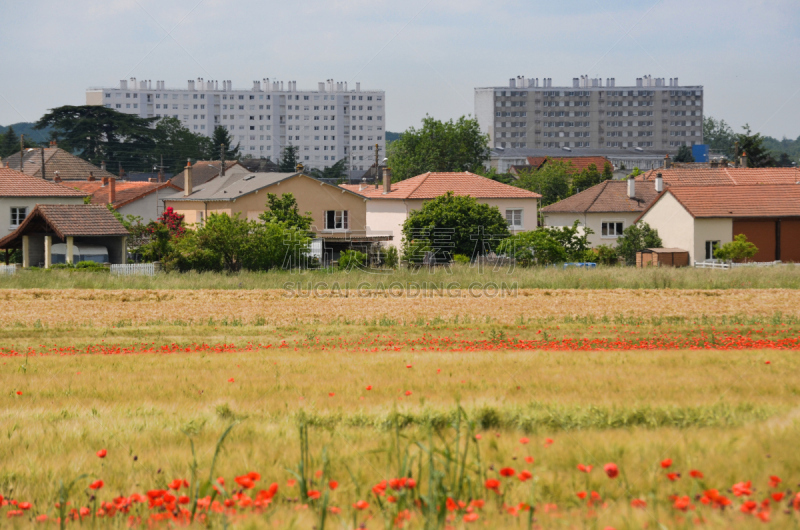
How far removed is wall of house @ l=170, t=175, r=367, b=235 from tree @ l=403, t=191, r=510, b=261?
11.9 m

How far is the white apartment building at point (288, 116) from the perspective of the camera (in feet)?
590

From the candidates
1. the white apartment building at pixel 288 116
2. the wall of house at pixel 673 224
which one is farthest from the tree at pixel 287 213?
the white apartment building at pixel 288 116

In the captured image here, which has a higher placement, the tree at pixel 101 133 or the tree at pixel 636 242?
the tree at pixel 101 133

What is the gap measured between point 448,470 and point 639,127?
205 meters

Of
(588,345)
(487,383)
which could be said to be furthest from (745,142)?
(487,383)

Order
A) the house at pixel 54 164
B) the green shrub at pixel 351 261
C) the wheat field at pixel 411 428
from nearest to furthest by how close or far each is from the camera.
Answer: the wheat field at pixel 411 428, the green shrub at pixel 351 261, the house at pixel 54 164

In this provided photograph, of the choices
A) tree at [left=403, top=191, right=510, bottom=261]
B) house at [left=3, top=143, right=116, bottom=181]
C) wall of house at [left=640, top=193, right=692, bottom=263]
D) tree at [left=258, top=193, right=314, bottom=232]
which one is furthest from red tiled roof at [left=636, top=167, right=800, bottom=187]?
house at [left=3, top=143, right=116, bottom=181]

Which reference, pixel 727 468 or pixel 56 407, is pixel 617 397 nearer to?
pixel 727 468

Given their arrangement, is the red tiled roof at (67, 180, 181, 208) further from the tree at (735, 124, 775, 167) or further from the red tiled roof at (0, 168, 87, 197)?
the tree at (735, 124, 775, 167)

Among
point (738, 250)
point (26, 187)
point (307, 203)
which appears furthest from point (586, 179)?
point (26, 187)

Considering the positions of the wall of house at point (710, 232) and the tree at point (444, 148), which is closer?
the wall of house at point (710, 232)

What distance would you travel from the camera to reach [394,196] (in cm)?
6097

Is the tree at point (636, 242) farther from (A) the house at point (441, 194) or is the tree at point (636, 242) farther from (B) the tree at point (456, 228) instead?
(A) the house at point (441, 194)

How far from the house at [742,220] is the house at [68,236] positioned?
120 ft
